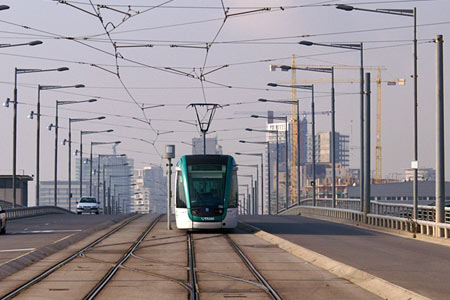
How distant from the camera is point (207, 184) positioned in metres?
36.2

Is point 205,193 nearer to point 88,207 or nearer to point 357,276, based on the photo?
point 357,276

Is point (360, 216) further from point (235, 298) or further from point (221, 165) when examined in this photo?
point (235, 298)

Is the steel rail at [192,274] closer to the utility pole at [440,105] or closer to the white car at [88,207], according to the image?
the utility pole at [440,105]

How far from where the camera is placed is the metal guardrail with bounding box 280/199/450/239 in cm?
3528

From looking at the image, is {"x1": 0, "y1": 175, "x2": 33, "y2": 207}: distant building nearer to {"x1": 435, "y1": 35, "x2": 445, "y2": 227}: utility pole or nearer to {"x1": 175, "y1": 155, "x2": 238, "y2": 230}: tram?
{"x1": 175, "y1": 155, "x2": 238, "y2": 230}: tram

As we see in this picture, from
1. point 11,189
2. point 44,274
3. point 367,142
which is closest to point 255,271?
point 44,274

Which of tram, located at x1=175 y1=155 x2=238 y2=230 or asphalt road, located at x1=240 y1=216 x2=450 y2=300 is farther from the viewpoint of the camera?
tram, located at x1=175 y1=155 x2=238 y2=230

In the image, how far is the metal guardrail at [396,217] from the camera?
3528 centimetres

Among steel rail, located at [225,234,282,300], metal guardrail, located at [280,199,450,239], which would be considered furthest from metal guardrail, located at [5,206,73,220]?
steel rail, located at [225,234,282,300]

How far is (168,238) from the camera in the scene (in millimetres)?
34344

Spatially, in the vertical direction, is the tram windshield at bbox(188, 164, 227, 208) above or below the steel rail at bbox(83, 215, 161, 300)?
above

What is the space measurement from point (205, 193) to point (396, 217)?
31.6 feet

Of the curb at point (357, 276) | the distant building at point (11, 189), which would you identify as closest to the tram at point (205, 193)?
the curb at point (357, 276)

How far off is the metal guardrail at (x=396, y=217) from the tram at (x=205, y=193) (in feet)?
23.7
